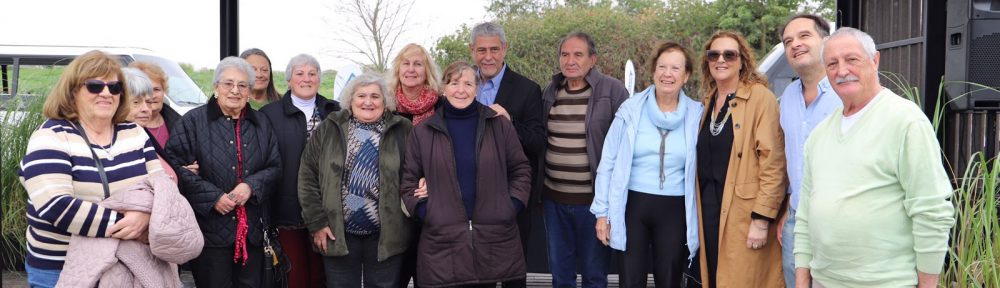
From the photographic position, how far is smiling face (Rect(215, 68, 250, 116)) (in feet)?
11.8

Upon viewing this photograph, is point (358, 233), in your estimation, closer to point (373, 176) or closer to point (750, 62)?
point (373, 176)

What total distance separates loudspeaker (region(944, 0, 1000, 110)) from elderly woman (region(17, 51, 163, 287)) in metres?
3.36

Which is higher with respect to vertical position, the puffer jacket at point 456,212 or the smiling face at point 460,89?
the smiling face at point 460,89

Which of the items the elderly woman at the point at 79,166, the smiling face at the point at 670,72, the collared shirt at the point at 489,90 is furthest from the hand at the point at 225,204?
the smiling face at the point at 670,72

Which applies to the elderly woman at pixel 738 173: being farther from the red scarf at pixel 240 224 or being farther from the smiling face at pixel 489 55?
the red scarf at pixel 240 224

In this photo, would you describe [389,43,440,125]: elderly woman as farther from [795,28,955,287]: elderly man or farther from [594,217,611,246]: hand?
[795,28,955,287]: elderly man

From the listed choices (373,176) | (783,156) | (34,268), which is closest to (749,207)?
(783,156)

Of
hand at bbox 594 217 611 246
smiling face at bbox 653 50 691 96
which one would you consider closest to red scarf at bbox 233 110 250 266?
hand at bbox 594 217 611 246

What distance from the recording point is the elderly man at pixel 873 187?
2.22 meters

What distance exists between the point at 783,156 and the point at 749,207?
242 mm

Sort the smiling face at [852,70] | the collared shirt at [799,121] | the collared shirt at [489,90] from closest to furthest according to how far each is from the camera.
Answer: the smiling face at [852,70]
the collared shirt at [799,121]
the collared shirt at [489,90]

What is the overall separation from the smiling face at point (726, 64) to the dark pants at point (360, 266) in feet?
5.34

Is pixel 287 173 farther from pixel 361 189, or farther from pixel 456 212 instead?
pixel 456 212

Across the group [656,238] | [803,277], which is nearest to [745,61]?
[656,238]
